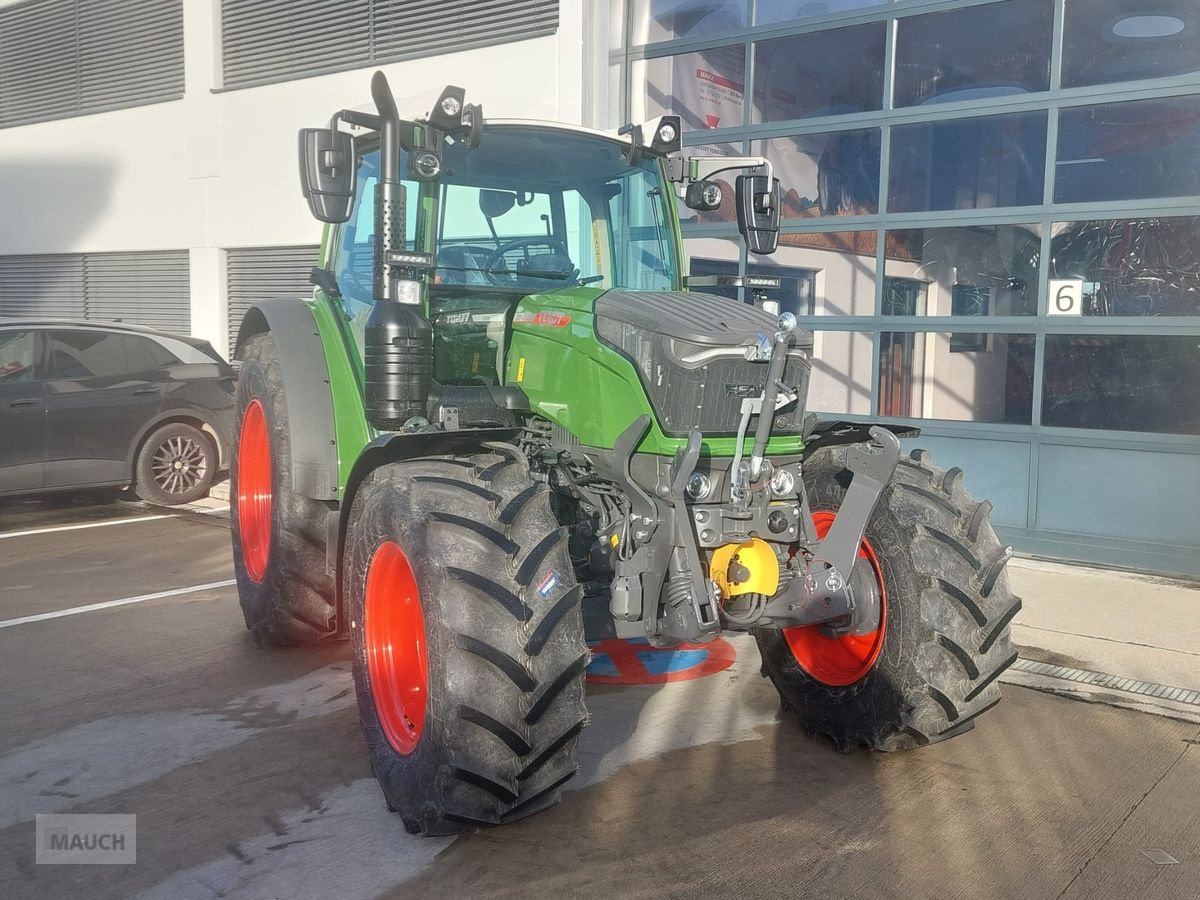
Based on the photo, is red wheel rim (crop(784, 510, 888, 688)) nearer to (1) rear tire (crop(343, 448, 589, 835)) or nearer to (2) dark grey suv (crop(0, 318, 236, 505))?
(1) rear tire (crop(343, 448, 589, 835))

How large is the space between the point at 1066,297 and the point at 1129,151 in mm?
998

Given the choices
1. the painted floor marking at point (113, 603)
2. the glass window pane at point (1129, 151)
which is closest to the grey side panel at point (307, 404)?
the painted floor marking at point (113, 603)

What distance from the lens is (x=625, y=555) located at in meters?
3.62

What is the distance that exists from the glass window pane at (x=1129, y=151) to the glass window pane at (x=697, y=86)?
268 centimetres

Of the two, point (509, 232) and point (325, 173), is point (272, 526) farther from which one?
point (325, 173)

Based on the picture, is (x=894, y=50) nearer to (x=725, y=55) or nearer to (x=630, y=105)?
(x=725, y=55)

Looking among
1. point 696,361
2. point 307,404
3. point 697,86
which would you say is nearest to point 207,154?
point 697,86

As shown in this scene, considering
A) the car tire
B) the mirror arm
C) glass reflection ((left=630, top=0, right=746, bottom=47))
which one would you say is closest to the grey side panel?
the mirror arm

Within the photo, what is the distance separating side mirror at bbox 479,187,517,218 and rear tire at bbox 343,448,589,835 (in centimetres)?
141

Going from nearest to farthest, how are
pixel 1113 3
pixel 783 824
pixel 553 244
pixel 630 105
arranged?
pixel 783 824, pixel 553 244, pixel 1113 3, pixel 630 105

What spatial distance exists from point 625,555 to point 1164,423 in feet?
16.6

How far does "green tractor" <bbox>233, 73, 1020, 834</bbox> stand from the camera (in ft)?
10.8

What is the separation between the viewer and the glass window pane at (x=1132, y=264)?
281 inches

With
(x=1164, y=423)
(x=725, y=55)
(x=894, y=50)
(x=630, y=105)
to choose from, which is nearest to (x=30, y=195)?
(x=630, y=105)
